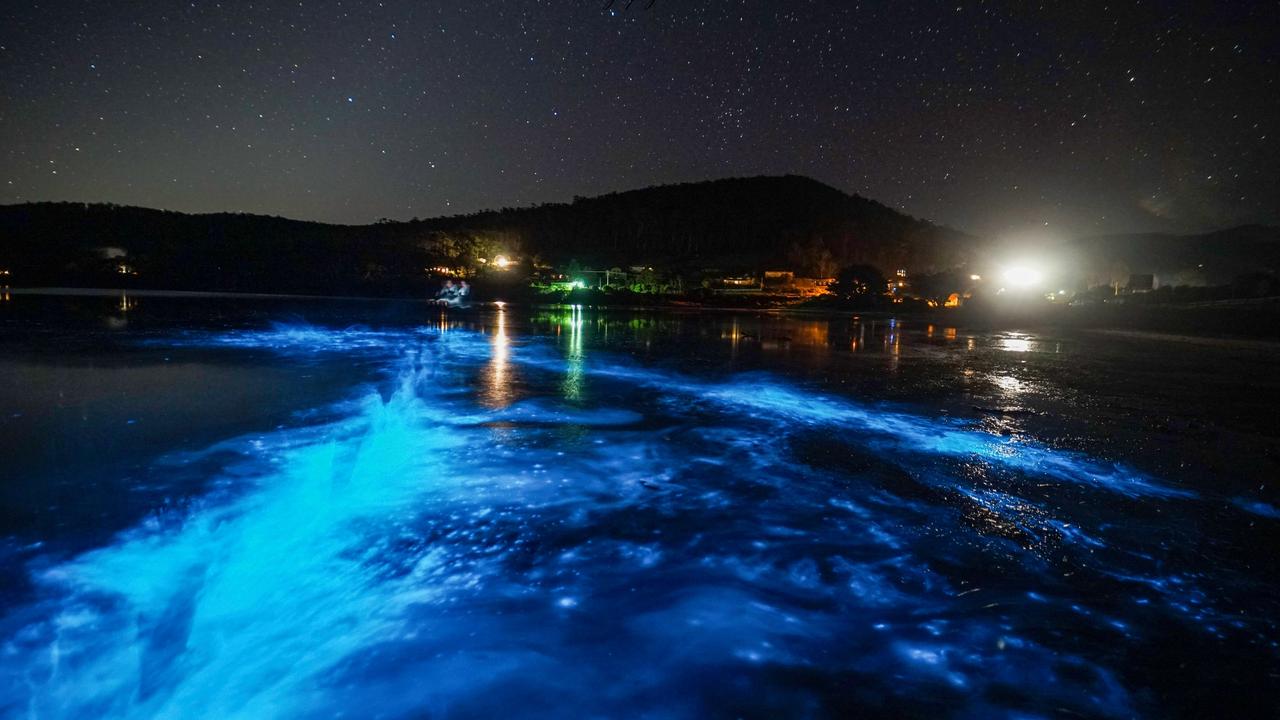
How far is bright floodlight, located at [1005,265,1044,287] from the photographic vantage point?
187 feet

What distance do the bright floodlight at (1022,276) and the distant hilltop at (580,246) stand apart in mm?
3803

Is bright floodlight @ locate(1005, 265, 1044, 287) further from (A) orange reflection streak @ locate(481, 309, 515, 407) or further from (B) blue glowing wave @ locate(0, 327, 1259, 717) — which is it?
(B) blue glowing wave @ locate(0, 327, 1259, 717)

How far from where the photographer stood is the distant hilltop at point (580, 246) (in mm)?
74250

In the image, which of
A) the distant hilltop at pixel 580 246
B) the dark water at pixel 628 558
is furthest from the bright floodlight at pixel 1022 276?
the dark water at pixel 628 558

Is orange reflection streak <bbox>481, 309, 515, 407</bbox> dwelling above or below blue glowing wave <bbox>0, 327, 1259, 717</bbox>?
above

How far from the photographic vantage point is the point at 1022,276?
197 feet

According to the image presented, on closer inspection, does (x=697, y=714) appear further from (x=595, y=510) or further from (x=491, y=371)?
(x=491, y=371)

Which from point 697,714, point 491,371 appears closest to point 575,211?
point 491,371

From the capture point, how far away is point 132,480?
4.51 meters

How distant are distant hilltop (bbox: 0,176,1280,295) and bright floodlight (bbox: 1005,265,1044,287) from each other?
3.80 meters

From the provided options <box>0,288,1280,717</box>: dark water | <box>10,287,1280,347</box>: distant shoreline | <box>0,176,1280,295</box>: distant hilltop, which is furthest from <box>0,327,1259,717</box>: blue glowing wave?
<box>0,176,1280,295</box>: distant hilltop

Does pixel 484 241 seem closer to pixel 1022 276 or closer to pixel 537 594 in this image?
pixel 1022 276

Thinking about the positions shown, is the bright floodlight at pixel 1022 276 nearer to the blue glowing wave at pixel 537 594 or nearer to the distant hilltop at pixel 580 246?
the distant hilltop at pixel 580 246

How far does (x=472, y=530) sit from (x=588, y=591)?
1087 millimetres
